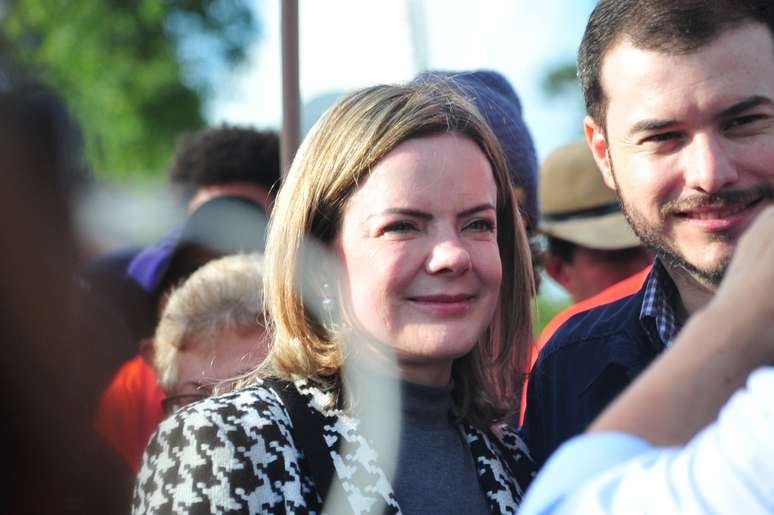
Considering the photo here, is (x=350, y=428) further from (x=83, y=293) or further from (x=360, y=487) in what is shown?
(x=83, y=293)

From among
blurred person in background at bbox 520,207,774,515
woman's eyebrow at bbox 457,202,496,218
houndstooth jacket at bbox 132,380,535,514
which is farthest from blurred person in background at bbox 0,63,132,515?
blurred person in background at bbox 520,207,774,515

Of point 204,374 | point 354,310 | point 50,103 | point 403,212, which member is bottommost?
point 204,374

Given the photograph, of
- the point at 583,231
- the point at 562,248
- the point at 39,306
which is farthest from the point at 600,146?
the point at 562,248

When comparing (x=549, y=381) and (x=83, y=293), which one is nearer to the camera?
(x=83, y=293)

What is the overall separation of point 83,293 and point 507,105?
148 cm

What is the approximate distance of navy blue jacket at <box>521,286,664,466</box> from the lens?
89.3 inches

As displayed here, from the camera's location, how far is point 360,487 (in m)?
1.76

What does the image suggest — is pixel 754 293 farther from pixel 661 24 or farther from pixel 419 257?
pixel 661 24

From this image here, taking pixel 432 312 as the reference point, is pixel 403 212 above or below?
above

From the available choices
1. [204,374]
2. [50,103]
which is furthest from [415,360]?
[204,374]

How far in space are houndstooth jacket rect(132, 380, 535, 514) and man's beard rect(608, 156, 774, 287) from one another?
2.40 ft

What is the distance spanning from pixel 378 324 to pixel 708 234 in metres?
0.65

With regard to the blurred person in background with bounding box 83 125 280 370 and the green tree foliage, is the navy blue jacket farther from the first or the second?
the green tree foliage

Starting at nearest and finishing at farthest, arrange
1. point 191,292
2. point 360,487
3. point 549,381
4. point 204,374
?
point 360,487
point 549,381
point 204,374
point 191,292
